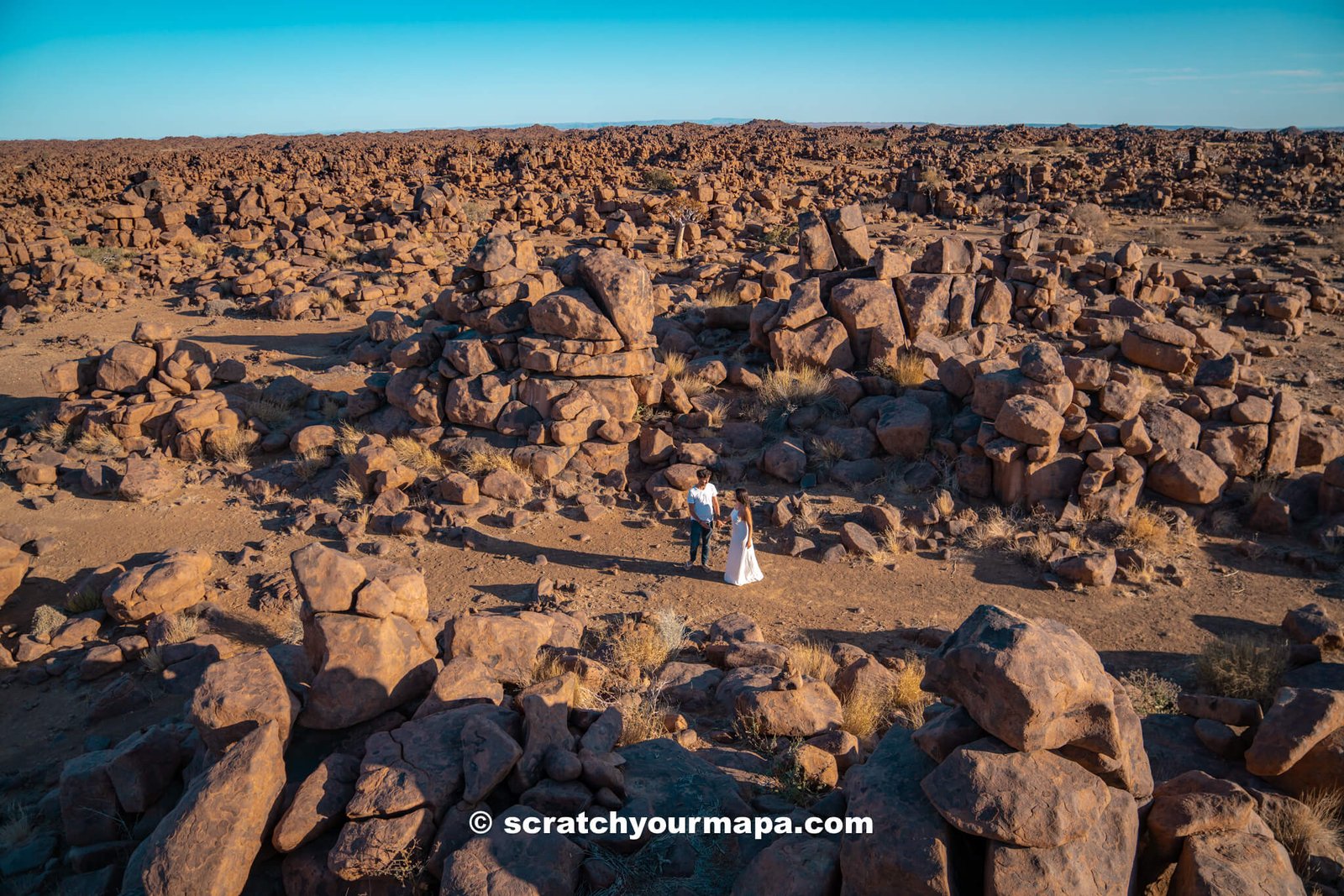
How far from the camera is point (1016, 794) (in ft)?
12.5

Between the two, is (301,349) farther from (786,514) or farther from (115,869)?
(115,869)

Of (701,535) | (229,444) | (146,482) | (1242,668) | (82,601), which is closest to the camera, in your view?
(1242,668)

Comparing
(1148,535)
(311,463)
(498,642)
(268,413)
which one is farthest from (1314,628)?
(268,413)

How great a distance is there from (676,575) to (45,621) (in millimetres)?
7177

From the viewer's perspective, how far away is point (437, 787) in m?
4.82

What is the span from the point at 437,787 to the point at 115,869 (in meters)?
2.34

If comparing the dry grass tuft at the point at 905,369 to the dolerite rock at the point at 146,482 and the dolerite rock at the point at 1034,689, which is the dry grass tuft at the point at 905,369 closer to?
the dolerite rock at the point at 1034,689

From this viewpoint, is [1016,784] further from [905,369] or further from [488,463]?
[905,369]

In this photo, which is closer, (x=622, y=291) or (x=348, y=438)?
(x=622, y=291)

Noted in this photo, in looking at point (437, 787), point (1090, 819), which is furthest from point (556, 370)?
point (1090, 819)

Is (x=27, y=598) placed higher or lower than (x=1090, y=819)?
lower

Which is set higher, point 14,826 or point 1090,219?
point 1090,219

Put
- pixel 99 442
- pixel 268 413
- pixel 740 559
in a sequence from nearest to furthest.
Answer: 1. pixel 740 559
2. pixel 99 442
3. pixel 268 413

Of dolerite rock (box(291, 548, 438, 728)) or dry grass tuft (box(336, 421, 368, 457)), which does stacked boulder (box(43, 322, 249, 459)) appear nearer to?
dry grass tuft (box(336, 421, 368, 457))
